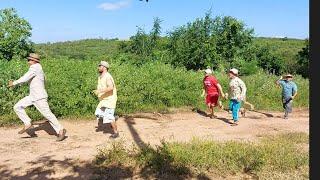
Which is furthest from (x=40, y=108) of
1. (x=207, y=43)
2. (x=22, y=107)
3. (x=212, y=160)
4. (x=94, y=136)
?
(x=207, y=43)

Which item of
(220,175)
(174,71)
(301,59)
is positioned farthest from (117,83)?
(301,59)

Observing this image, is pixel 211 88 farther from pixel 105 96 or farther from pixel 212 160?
pixel 212 160

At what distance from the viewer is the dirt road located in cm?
725

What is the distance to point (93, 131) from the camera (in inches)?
416

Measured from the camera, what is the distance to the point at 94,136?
32.7 ft

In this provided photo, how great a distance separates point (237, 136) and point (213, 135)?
0.54m

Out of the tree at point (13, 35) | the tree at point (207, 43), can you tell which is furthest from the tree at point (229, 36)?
the tree at point (13, 35)

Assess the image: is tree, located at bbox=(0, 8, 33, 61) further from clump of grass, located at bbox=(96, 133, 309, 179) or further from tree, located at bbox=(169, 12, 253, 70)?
clump of grass, located at bbox=(96, 133, 309, 179)

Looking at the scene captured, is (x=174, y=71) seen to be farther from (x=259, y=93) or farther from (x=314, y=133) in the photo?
(x=314, y=133)

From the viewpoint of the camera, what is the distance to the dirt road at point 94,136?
23.8 feet

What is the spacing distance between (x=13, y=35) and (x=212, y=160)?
1654 cm

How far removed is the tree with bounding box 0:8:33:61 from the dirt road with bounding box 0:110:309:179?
10360 millimetres

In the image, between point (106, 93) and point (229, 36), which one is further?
point (229, 36)

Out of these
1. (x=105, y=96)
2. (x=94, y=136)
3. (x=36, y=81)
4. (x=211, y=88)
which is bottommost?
(x=94, y=136)
